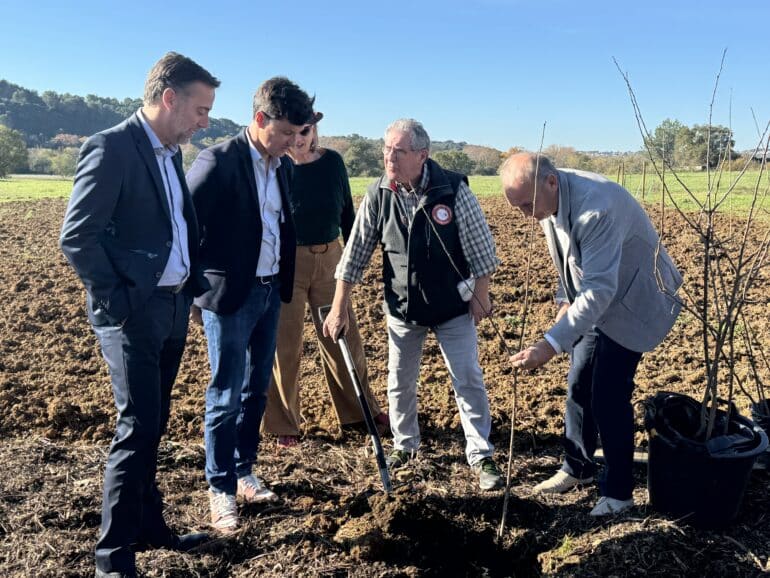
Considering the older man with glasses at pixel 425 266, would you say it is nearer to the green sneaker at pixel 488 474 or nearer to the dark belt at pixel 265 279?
the green sneaker at pixel 488 474

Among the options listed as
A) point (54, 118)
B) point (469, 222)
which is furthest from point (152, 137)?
point (54, 118)

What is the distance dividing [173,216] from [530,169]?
1527 millimetres

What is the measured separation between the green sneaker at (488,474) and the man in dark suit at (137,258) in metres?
1.78

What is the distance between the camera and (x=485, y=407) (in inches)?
149

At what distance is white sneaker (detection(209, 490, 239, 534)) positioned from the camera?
3.15 meters

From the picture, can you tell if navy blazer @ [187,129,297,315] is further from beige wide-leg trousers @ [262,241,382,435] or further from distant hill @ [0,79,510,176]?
distant hill @ [0,79,510,176]

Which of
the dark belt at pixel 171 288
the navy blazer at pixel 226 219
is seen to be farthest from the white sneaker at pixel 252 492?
the dark belt at pixel 171 288

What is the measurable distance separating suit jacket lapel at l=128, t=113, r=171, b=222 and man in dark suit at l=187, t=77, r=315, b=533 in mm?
496

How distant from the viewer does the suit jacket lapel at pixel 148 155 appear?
2461 mm

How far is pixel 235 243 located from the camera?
10.2 feet

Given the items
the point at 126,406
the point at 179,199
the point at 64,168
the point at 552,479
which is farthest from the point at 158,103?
the point at 64,168

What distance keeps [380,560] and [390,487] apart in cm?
58

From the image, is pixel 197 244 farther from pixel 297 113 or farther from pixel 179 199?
pixel 297 113

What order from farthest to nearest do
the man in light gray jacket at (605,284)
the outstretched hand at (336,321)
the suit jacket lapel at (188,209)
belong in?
the outstretched hand at (336,321) → the man in light gray jacket at (605,284) → the suit jacket lapel at (188,209)
